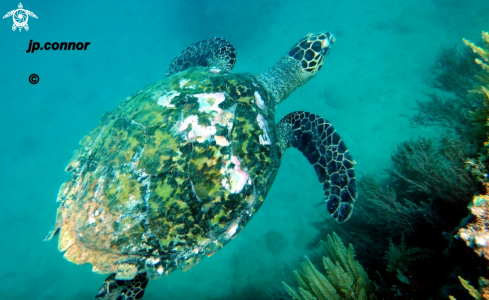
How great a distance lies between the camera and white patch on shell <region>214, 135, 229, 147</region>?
9.16 feet

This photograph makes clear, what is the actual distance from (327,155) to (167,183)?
2449mm

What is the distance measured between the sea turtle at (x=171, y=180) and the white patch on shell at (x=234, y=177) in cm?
1

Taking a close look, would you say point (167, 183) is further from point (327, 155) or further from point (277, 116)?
point (277, 116)

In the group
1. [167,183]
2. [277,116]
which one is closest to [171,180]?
[167,183]

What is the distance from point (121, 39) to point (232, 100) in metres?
36.3

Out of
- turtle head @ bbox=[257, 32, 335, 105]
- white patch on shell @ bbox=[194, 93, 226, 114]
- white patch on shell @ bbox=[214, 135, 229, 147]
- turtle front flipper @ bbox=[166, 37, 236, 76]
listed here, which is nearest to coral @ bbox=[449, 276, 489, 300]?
white patch on shell @ bbox=[214, 135, 229, 147]

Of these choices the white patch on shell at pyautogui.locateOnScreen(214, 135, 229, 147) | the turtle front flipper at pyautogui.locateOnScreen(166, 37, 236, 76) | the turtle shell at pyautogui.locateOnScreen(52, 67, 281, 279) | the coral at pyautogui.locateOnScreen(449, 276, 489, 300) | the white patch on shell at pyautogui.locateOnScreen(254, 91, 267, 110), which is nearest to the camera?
the coral at pyautogui.locateOnScreen(449, 276, 489, 300)

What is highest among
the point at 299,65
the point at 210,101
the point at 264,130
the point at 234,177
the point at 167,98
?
the point at 299,65

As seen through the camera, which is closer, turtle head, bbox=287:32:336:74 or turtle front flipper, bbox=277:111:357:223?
turtle front flipper, bbox=277:111:357:223

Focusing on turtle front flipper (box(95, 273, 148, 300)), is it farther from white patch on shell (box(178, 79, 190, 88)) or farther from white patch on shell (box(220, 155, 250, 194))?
white patch on shell (box(178, 79, 190, 88))

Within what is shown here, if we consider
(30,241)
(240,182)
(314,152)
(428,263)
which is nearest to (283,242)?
(314,152)

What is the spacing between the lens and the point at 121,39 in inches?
1235

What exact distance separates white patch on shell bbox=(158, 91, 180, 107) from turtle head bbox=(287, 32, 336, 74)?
2.84 metres

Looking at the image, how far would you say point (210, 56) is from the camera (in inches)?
200
